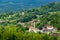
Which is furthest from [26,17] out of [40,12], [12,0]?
[12,0]

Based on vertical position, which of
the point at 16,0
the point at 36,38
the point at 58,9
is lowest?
the point at 16,0

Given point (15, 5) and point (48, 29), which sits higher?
point (48, 29)

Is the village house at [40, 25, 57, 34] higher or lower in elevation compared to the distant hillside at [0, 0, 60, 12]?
higher

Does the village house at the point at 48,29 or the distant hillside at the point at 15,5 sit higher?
the village house at the point at 48,29

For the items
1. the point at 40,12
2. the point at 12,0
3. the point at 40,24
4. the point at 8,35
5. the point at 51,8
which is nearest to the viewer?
the point at 8,35

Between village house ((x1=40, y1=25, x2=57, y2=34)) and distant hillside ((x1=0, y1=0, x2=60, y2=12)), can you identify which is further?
distant hillside ((x1=0, y1=0, x2=60, y2=12))

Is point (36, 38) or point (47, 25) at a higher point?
point (36, 38)

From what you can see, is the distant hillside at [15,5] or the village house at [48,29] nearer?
the village house at [48,29]

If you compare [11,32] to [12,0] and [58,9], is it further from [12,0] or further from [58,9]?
[12,0]

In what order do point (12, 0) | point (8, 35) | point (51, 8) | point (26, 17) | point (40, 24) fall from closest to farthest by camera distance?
point (8, 35)
point (40, 24)
point (26, 17)
point (51, 8)
point (12, 0)

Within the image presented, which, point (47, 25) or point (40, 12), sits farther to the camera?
point (40, 12)

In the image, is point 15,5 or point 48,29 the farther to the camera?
point 15,5
